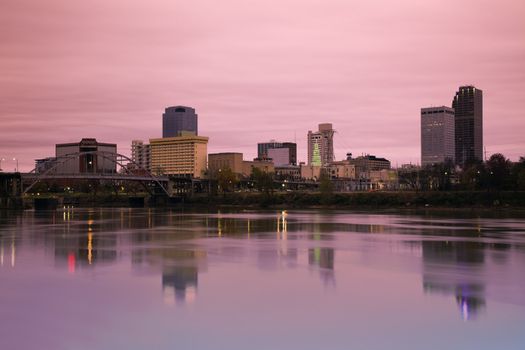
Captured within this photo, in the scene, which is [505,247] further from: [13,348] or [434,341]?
[13,348]

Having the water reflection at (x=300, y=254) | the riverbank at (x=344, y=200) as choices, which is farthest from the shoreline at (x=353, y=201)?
the water reflection at (x=300, y=254)

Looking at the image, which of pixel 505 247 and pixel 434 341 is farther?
pixel 505 247

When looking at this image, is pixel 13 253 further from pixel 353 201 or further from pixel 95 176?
pixel 95 176

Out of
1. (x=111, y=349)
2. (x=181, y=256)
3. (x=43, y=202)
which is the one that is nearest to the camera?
(x=111, y=349)

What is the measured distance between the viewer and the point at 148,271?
19.9 metres

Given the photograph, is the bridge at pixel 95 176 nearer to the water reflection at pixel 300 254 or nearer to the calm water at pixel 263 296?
the water reflection at pixel 300 254

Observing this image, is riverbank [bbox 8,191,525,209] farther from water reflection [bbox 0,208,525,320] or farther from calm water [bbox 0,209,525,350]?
calm water [bbox 0,209,525,350]

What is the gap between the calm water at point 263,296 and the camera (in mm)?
11781

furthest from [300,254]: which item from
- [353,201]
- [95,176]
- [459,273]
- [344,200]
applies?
Answer: [95,176]

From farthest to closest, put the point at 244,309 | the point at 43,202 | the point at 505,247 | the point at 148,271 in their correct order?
the point at 43,202 → the point at 505,247 → the point at 148,271 → the point at 244,309

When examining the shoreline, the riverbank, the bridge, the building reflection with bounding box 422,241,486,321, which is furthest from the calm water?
the bridge

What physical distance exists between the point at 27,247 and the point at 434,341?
22354 millimetres

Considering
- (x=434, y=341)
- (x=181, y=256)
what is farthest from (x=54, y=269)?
(x=434, y=341)

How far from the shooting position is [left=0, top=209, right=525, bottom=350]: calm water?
1178cm
